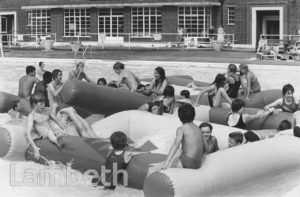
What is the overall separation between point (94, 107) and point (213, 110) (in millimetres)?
2210

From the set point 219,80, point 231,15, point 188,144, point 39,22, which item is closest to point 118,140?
point 188,144

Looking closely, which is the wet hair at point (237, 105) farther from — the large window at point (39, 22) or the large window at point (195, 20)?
the large window at point (39, 22)

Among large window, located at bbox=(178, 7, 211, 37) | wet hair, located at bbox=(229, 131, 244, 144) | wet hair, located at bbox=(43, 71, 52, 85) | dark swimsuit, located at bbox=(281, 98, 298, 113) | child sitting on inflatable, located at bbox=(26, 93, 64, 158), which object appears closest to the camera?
wet hair, located at bbox=(229, 131, 244, 144)

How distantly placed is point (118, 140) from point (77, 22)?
34.9 meters

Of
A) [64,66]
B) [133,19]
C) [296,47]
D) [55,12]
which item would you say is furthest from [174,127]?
[55,12]

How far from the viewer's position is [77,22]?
4191cm

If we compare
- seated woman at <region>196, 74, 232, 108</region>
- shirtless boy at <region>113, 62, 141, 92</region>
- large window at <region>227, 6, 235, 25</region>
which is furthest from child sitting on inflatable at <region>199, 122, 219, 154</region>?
large window at <region>227, 6, 235, 25</region>

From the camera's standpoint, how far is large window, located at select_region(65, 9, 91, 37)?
136 ft

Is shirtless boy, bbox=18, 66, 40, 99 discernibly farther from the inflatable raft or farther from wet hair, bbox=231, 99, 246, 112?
wet hair, bbox=231, 99, 246, 112

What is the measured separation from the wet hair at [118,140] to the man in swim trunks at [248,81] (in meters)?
5.53

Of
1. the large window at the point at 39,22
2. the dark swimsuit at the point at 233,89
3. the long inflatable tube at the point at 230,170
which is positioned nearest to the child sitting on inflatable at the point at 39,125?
the long inflatable tube at the point at 230,170

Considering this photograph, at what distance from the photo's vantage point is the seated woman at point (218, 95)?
11.6 m

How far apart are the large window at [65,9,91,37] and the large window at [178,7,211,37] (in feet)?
21.9

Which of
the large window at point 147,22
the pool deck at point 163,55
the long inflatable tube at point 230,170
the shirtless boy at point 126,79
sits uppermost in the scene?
the large window at point 147,22
